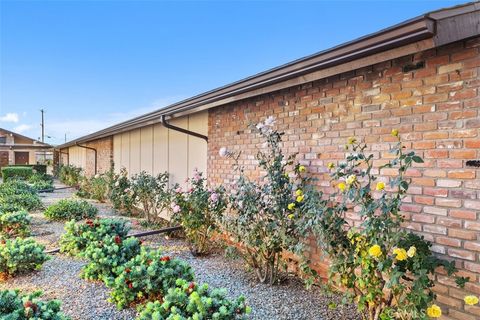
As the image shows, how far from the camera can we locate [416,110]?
285 cm

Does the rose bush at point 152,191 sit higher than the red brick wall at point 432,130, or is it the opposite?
the red brick wall at point 432,130

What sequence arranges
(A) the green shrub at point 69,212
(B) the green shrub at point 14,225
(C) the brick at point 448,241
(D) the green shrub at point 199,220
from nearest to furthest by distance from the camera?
(C) the brick at point 448,241, (D) the green shrub at point 199,220, (B) the green shrub at point 14,225, (A) the green shrub at point 69,212

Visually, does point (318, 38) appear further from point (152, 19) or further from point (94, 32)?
point (94, 32)

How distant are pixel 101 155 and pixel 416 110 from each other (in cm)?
1438

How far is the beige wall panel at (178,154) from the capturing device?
7.48m

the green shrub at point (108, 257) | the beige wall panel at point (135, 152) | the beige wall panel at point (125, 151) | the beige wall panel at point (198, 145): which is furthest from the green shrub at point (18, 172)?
the green shrub at point (108, 257)

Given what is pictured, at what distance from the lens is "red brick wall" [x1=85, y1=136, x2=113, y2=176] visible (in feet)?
44.8

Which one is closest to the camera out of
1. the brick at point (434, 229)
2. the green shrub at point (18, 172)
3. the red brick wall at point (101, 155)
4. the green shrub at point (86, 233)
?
the brick at point (434, 229)

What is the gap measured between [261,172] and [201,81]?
10218 millimetres

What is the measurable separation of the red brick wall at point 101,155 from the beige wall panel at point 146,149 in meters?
3.93

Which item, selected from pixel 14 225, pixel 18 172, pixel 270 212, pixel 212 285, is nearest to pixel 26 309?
pixel 212 285

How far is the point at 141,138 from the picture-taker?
33.5 feet

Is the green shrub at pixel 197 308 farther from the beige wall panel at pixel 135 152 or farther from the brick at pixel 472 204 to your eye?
the beige wall panel at pixel 135 152

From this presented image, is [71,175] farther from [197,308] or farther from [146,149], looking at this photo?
[197,308]
